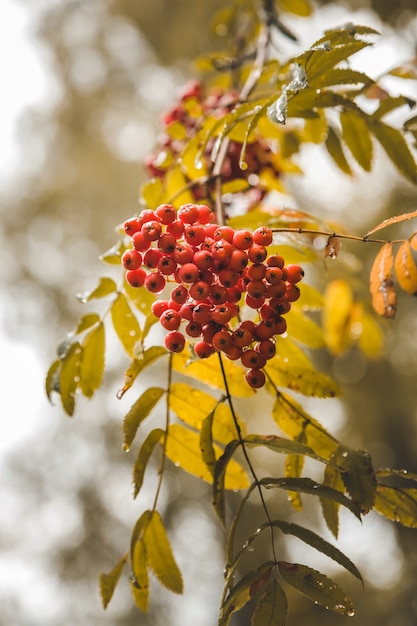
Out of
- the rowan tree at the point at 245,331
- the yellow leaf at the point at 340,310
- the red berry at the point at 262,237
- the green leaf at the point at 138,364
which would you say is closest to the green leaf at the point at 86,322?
the rowan tree at the point at 245,331

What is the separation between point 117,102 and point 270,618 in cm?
816

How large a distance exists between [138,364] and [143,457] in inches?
8.2

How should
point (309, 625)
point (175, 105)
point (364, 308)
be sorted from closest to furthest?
point (175, 105) < point (364, 308) < point (309, 625)

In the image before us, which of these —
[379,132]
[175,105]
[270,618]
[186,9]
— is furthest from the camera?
[186,9]

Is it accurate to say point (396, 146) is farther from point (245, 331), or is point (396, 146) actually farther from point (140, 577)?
point (140, 577)

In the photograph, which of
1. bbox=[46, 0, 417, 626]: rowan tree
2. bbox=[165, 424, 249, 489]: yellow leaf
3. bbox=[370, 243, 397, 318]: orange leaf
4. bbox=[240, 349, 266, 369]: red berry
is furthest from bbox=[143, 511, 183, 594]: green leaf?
bbox=[370, 243, 397, 318]: orange leaf

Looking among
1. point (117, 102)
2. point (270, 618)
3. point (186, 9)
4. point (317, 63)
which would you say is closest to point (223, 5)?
point (186, 9)

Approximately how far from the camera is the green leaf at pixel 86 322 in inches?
56.2

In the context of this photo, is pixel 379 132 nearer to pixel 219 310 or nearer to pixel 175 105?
pixel 219 310

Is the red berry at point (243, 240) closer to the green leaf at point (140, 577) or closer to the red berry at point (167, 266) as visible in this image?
the red berry at point (167, 266)

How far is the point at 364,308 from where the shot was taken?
2727 millimetres

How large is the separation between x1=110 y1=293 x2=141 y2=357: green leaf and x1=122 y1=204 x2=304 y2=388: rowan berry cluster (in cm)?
30

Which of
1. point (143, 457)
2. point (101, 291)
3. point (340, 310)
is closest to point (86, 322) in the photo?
point (101, 291)

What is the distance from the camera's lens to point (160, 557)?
4.07ft
